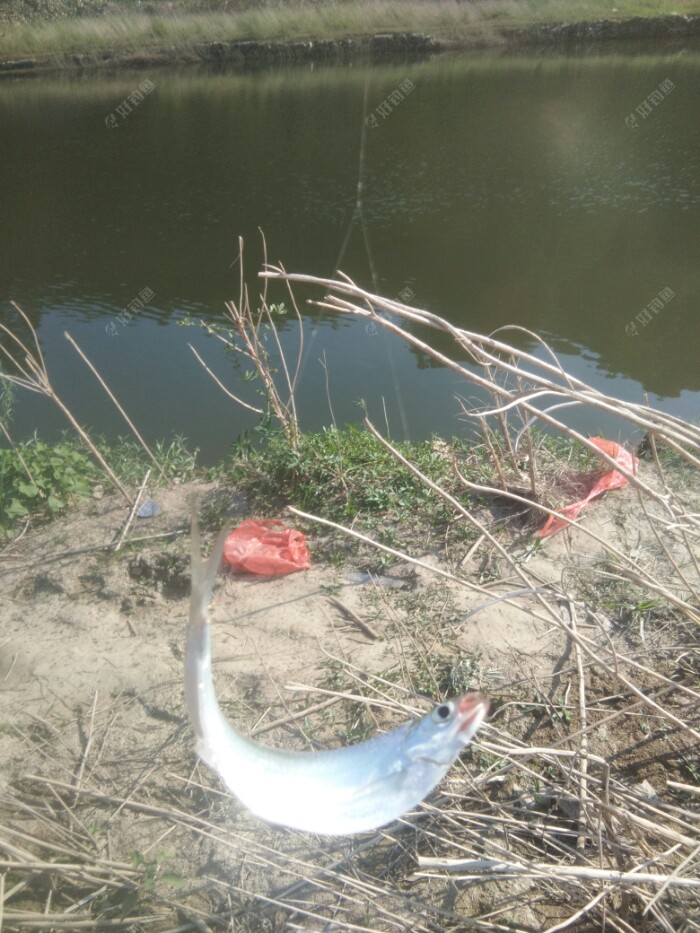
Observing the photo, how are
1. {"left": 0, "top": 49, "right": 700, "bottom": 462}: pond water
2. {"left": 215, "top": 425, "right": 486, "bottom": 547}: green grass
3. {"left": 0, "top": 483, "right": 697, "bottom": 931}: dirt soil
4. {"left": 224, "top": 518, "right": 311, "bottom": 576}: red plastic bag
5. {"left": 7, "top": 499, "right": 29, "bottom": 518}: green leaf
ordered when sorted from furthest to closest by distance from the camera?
{"left": 0, "top": 49, "right": 700, "bottom": 462}: pond water → {"left": 7, "top": 499, "right": 29, "bottom": 518}: green leaf → {"left": 215, "top": 425, "right": 486, "bottom": 547}: green grass → {"left": 224, "top": 518, "right": 311, "bottom": 576}: red plastic bag → {"left": 0, "top": 483, "right": 697, "bottom": 931}: dirt soil

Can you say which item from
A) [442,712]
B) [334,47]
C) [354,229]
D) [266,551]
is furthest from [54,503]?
[334,47]

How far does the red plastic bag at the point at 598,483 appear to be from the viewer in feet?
11.0

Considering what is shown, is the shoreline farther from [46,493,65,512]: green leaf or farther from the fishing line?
[46,493,65,512]: green leaf

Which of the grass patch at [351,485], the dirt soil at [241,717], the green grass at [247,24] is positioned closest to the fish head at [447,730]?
the dirt soil at [241,717]

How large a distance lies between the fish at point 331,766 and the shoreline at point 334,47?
2394 centimetres

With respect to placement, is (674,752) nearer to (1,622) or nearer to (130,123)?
(1,622)

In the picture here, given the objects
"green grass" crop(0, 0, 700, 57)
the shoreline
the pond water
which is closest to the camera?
the pond water

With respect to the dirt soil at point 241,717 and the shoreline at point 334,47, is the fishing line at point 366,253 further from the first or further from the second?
the shoreline at point 334,47

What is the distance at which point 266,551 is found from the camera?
3250mm

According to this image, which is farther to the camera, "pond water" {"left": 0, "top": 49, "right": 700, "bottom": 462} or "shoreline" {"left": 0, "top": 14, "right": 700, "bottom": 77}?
"shoreline" {"left": 0, "top": 14, "right": 700, "bottom": 77}

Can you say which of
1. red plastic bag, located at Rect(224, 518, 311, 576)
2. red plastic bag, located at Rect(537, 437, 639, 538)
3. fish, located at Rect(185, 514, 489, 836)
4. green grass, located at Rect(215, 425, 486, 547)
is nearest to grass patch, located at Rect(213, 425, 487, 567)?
green grass, located at Rect(215, 425, 486, 547)

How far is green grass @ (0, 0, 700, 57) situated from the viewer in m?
A: 21.6

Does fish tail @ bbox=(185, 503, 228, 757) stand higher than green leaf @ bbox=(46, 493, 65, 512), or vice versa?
fish tail @ bbox=(185, 503, 228, 757)

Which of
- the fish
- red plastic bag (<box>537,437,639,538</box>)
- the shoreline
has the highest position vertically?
the fish
